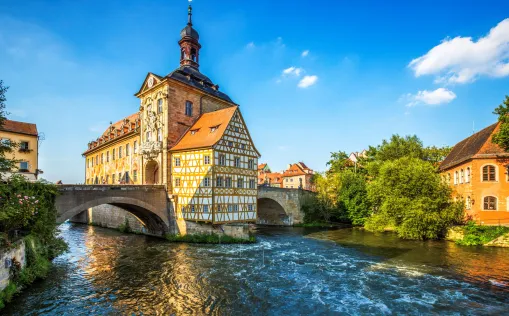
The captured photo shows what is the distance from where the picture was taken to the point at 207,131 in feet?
81.0

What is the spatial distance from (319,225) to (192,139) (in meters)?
18.8

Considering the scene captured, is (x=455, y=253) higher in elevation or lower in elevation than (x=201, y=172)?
lower

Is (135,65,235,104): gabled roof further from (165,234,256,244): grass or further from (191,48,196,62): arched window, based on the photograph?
(165,234,256,244): grass

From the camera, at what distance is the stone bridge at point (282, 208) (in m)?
34.8

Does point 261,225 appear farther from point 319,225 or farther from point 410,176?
point 410,176

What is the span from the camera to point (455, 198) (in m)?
28.6

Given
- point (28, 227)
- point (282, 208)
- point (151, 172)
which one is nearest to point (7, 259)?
point (28, 227)

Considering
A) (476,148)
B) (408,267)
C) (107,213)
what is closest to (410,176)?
(476,148)

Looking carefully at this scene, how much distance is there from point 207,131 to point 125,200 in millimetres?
8094

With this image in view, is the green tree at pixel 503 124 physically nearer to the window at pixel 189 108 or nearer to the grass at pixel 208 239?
the grass at pixel 208 239

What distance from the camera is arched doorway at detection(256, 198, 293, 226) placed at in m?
35.8

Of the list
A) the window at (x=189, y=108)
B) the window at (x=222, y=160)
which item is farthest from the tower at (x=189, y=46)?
the window at (x=222, y=160)

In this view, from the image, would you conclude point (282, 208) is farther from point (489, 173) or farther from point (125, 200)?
point (489, 173)

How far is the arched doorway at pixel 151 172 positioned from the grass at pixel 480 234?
2595 cm
